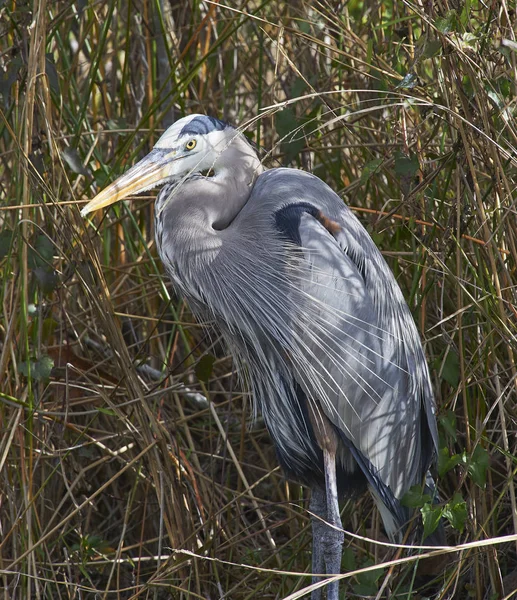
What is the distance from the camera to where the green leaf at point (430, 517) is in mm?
1868

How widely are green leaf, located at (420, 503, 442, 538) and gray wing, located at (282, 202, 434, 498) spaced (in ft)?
1.07

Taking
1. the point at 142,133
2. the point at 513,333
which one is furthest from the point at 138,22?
the point at 513,333

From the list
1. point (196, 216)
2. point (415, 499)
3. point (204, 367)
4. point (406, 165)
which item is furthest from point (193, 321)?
point (415, 499)

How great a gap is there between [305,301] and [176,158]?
50 cm

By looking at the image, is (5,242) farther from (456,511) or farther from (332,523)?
(456,511)

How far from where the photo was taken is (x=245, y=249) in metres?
2.15

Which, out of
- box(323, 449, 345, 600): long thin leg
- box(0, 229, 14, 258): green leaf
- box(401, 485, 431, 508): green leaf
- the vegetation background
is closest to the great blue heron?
box(323, 449, 345, 600): long thin leg

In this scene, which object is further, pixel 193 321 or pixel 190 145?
pixel 193 321

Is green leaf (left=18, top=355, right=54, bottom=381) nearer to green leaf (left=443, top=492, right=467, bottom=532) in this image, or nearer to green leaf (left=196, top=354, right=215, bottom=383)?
green leaf (left=196, top=354, right=215, bottom=383)

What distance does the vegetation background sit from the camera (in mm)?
2002

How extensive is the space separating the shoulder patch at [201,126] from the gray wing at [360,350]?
13.5 inches

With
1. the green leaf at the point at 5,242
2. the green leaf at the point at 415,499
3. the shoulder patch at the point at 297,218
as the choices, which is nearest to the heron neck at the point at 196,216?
the shoulder patch at the point at 297,218

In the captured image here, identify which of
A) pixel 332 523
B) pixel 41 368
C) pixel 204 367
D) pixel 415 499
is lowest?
pixel 332 523

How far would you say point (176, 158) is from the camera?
2.09 m
